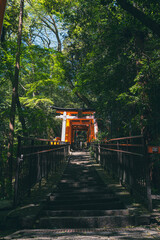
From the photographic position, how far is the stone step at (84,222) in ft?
9.15

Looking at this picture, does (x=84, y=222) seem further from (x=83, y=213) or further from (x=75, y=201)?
(x=75, y=201)

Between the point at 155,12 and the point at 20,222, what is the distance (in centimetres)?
662

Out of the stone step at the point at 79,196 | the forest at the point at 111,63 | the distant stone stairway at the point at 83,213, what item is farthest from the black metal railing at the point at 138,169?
the forest at the point at 111,63

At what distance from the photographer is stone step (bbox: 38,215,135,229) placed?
9.15 feet

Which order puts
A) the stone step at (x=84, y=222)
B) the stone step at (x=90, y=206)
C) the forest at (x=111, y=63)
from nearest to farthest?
the stone step at (x=84, y=222)
the stone step at (x=90, y=206)
the forest at (x=111, y=63)

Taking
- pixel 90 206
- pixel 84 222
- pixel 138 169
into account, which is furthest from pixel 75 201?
pixel 138 169

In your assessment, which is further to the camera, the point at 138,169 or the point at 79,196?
the point at 79,196

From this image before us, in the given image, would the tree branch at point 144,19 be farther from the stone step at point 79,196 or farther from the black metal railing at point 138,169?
the stone step at point 79,196

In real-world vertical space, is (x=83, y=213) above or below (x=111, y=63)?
below

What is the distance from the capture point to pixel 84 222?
280 centimetres

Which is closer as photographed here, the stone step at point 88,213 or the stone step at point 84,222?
the stone step at point 84,222

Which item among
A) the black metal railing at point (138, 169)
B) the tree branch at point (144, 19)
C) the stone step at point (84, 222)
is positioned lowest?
the stone step at point (84, 222)

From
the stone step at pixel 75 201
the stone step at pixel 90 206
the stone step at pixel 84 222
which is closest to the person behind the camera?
the stone step at pixel 84 222

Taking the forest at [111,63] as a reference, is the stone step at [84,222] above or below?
below
